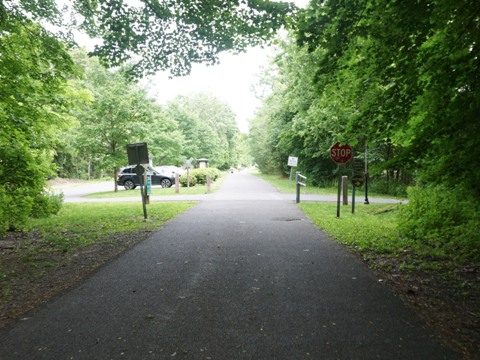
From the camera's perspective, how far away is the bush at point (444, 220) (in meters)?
6.54

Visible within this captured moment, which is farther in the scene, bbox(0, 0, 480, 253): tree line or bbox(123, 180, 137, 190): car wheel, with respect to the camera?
bbox(123, 180, 137, 190): car wheel

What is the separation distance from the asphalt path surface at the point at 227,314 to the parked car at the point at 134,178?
2042 cm

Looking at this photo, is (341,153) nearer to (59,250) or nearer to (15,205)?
(59,250)

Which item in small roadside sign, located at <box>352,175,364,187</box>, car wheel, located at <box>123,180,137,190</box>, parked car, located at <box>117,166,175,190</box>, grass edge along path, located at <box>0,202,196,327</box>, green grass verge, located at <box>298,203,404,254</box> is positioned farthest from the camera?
car wheel, located at <box>123,180,137,190</box>

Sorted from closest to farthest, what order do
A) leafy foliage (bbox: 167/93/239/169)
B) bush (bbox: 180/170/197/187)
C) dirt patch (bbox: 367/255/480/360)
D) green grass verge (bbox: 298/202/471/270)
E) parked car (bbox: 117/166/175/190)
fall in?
dirt patch (bbox: 367/255/480/360), green grass verge (bbox: 298/202/471/270), parked car (bbox: 117/166/175/190), bush (bbox: 180/170/197/187), leafy foliage (bbox: 167/93/239/169)

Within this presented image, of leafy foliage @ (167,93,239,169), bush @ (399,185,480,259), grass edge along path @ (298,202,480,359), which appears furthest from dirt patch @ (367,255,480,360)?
leafy foliage @ (167,93,239,169)

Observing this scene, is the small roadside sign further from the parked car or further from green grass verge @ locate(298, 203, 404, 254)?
the parked car

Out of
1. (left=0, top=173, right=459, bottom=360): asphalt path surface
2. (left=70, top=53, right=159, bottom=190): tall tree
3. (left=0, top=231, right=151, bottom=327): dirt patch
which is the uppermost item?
(left=70, top=53, right=159, bottom=190): tall tree

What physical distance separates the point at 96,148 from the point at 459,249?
22.2 m

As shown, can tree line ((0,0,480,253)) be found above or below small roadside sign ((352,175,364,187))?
above

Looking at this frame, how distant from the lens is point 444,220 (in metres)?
7.40

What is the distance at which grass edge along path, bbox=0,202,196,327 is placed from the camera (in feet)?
15.4

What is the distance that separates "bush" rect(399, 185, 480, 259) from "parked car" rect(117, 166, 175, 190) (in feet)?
67.8

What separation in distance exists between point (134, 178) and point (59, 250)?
19372 mm
